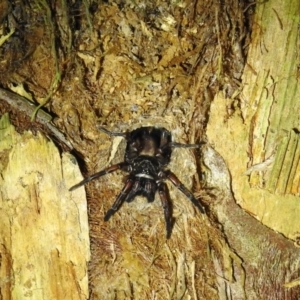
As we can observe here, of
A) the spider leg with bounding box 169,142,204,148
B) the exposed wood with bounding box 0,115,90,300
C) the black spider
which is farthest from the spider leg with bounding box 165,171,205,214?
the exposed wood with bounding box 0,115,90,300

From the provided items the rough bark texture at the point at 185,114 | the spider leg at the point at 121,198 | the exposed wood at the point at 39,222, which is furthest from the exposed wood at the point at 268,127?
the exposed wood at the point at 39,222

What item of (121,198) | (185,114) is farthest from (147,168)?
(185,114)

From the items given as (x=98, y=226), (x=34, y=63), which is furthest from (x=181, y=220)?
(x=34, y=63)

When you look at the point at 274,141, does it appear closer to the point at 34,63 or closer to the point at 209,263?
the point at 209,263

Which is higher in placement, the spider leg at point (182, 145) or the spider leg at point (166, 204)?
the spider leg at point (182, 145)

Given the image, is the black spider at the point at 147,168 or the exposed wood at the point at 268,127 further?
the black spider at the point at 147,168

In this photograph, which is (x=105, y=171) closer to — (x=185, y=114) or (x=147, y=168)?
(x=147, y=168)

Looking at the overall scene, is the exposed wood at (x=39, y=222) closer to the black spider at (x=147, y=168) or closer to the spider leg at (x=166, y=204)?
the black spider at (x=147, y=168)

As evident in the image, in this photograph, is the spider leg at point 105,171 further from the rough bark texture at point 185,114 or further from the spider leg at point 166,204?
the spider leg at point 166,204
